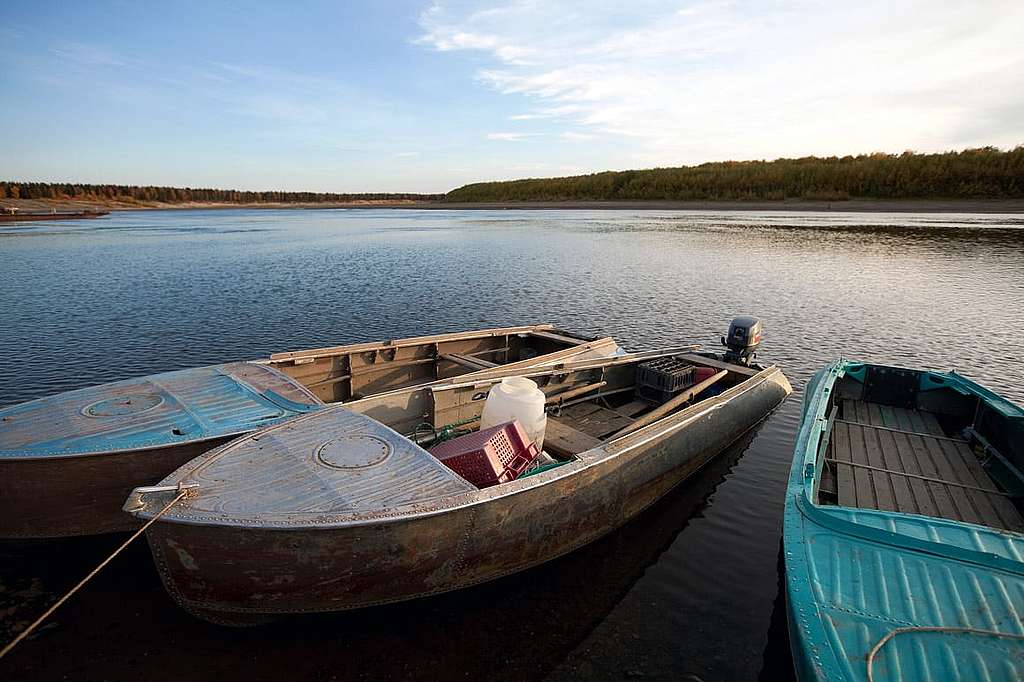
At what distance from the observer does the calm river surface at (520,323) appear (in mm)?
5355

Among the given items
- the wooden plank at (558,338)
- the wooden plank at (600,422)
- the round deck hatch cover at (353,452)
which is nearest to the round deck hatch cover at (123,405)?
the round deck hatch cover at (353,452)

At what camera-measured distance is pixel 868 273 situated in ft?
101

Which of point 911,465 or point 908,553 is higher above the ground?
point 908,553

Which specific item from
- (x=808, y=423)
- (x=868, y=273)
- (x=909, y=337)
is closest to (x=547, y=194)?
(x=868, y=273)

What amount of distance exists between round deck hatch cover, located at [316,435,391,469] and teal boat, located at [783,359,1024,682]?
4.44m

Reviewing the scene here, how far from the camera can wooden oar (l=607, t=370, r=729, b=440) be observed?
7.83m

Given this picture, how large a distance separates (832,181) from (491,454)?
4342 inches

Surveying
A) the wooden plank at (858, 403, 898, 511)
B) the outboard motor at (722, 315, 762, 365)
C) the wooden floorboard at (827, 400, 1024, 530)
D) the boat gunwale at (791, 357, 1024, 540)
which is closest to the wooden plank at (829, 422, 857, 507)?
the wooden floorboard at (827, 400, 1024, 530)

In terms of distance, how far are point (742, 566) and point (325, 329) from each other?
16.3m

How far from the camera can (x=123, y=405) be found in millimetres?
6996

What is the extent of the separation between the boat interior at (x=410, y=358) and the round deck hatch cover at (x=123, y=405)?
215 cm

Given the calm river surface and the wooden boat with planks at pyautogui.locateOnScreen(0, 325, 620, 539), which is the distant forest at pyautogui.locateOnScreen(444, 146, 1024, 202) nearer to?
the calm river surface

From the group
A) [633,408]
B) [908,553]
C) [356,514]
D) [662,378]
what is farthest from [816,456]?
[356,514]

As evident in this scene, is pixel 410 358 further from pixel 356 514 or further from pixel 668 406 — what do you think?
pixel 356 514
